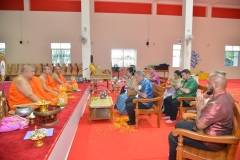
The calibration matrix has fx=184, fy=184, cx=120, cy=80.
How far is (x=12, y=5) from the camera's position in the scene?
35.8ft

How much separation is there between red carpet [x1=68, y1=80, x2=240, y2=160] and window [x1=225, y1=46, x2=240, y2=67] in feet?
39.4

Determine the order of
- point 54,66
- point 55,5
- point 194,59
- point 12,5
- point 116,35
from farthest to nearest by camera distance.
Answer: point 194,59 < point 116,35 < point 55,5 < point 12,5 < point 54,66

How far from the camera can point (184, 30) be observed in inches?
345

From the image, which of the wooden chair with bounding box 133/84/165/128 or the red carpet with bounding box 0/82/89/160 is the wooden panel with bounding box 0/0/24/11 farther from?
the red carpet with bounding box 0/82/89/160

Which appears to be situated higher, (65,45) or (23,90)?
(65,45)

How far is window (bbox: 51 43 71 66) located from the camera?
38.1 ft

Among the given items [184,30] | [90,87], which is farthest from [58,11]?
[184,30]

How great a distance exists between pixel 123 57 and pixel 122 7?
3180 millimetres

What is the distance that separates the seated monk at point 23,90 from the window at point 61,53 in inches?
346

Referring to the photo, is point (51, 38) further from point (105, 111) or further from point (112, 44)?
point (105, 111)

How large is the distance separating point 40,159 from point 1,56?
158 cm

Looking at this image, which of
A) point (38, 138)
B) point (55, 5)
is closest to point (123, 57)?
point (55, 5)

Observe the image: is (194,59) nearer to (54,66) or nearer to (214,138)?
(54,66)

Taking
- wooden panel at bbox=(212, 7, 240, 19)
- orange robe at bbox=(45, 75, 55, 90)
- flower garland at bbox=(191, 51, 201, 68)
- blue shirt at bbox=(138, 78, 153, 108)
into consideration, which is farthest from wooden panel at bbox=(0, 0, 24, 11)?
wooden panel at bbox=(212, 7, 240, 19)
